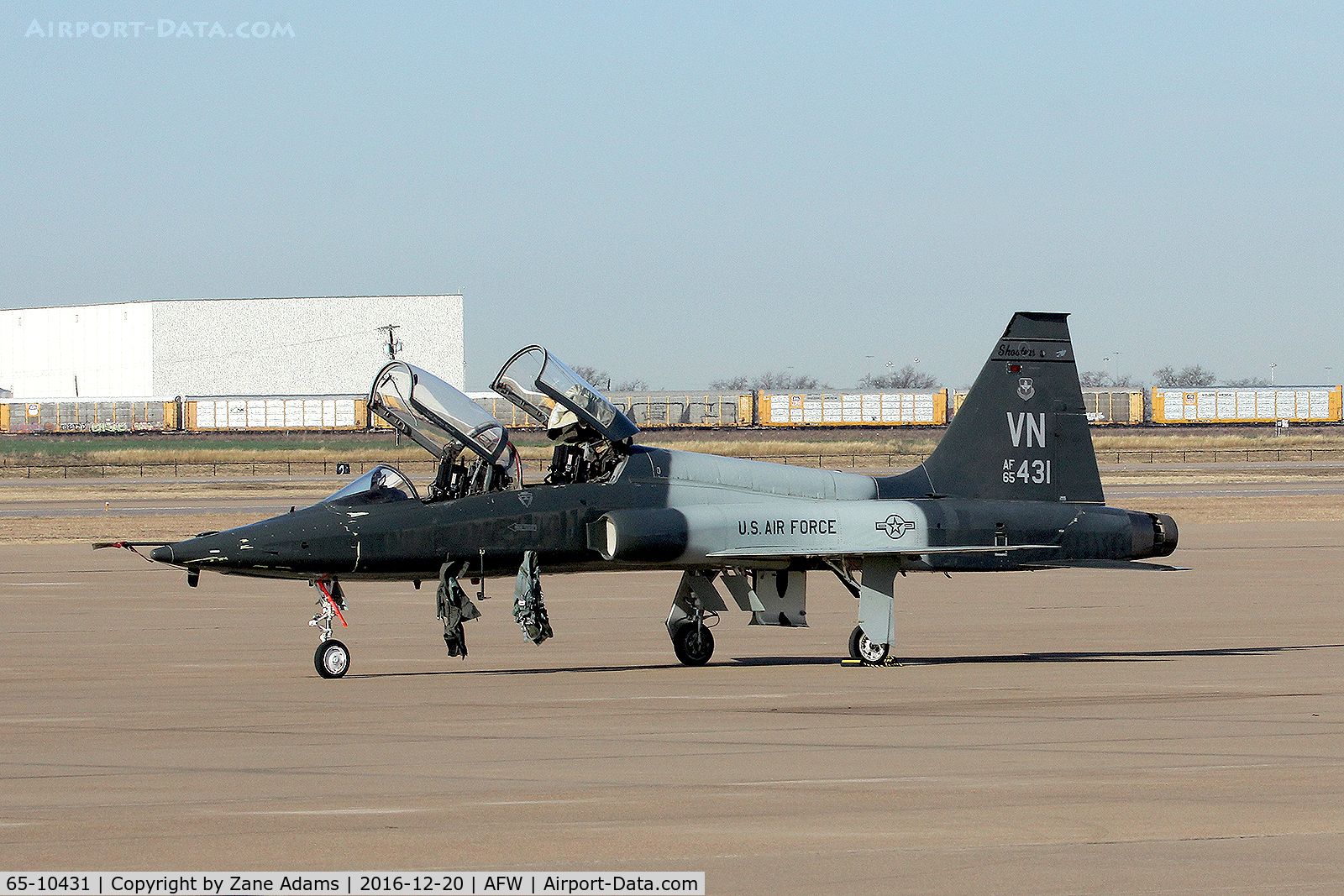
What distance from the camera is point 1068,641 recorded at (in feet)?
63.8

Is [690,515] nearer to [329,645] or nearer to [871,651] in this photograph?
[871,651]

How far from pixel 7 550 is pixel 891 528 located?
2762 centimetres

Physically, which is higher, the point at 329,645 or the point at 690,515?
the point at 690,515

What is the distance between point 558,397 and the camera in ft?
53.9

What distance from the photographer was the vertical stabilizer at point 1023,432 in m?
18.2

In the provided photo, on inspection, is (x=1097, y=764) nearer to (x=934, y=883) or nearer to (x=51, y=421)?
(x=934, y=883)

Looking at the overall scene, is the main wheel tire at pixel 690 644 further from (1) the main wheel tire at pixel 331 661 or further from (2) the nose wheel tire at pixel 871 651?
(1) the main wheel tire at pixel 331 661

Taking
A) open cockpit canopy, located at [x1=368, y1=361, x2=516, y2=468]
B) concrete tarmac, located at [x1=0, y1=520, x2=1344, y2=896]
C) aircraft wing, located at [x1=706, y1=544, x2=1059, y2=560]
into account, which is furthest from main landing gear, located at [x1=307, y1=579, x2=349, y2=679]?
aircraft wing, located at [x1=706, y1=544, x2=1059, y2=560]

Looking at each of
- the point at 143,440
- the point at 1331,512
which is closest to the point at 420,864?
the point at 1331,512

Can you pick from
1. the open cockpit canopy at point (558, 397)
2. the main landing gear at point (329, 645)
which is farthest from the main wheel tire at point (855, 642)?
the main landing gear at point (329, 645)

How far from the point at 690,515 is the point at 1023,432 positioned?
4612mm

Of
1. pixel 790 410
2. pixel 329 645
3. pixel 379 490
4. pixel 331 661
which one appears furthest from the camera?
pixel 790 410

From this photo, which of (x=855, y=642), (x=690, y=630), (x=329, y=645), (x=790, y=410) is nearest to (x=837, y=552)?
(x=855, y=642)
